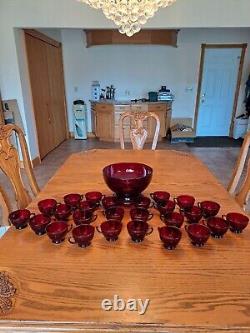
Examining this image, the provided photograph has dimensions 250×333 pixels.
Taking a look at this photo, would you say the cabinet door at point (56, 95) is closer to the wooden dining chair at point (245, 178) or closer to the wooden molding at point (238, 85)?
the wooden molding at point (238, 85)

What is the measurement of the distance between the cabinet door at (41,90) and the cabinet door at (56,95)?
0.18 m

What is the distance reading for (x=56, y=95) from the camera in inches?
209

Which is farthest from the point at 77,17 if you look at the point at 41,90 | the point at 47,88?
the point at 47,88

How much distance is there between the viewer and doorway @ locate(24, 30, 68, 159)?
A: 4.14 m

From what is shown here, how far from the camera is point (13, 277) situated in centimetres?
67

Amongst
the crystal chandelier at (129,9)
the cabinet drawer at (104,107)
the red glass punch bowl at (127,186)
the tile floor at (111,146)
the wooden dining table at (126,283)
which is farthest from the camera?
the cabinet drawer at (104,107)

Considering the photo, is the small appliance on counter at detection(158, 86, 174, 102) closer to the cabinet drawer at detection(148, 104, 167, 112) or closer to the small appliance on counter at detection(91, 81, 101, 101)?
the cabinet drawer at detection(148, 104, 167, 112)

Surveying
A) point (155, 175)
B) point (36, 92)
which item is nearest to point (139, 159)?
point (155, 175)

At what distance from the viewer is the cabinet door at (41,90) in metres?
4.07

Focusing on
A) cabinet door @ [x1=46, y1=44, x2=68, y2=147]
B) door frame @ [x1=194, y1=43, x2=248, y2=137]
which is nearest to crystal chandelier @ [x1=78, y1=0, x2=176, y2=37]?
cabinet door @ [x1=46, y1=44, x2=68, y2=147]

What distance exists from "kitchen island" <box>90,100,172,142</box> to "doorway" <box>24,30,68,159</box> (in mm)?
788

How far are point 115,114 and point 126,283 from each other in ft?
16.3

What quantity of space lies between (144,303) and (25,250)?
17.2 inches

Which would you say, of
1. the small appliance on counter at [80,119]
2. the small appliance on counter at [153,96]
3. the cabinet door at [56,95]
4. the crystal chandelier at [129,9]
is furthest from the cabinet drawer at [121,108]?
the crystal chandelier at [129,9]
